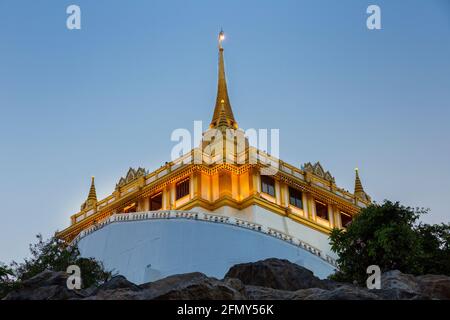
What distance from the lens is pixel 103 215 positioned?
6519cm

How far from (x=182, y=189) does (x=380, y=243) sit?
2667 centimetres

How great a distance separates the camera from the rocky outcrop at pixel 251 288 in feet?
86.1

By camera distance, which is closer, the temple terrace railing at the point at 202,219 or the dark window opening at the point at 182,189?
the temple terrace railing at the point at 202,219

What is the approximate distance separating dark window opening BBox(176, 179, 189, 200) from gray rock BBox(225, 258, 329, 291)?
27.1m

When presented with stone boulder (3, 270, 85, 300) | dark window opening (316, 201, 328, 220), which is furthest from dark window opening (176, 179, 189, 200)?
stone boulder (3, 270, 85, 300)

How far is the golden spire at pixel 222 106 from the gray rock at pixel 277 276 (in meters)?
34.5

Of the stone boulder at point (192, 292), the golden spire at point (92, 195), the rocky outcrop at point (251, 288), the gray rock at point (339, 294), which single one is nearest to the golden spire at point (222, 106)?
the golden spire at point (92, 195)

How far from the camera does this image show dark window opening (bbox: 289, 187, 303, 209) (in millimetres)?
63469

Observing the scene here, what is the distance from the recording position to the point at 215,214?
5197cm

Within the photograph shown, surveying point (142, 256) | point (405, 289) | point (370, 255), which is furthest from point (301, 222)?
point (405, 289)

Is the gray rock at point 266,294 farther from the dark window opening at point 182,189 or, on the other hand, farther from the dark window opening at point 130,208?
the dark window opening at point 130,208
